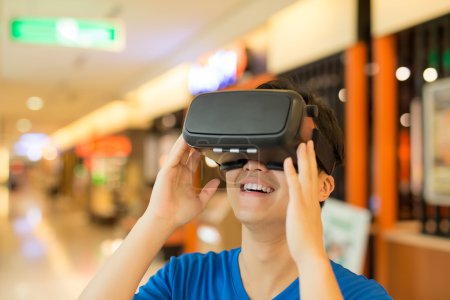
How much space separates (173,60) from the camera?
7.45 metres

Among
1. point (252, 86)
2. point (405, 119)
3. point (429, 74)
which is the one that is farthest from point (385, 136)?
point (252, 86)

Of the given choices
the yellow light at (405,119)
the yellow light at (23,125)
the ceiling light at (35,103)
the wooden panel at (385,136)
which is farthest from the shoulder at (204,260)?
the yellow light at (23,125)

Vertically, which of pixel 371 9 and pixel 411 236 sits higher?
pixel 371 9

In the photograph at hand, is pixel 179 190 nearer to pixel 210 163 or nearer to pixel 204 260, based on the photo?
pixel 210 163

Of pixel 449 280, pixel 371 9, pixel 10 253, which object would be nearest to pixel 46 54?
pixel 10 253

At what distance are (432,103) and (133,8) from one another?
352 centimetres

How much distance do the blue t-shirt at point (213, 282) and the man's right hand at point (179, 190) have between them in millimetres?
153

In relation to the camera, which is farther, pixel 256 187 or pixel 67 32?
pixel 67 32

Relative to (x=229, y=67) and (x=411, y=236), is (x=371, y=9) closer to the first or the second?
(x=411, y=236)

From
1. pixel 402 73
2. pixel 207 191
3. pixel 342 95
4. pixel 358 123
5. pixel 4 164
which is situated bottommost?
pixel 4 164

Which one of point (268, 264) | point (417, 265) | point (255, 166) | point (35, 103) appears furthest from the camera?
point (35, 103)

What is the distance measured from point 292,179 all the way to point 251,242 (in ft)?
0.92

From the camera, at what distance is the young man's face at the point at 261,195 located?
963 mm

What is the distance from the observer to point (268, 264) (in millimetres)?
1059
